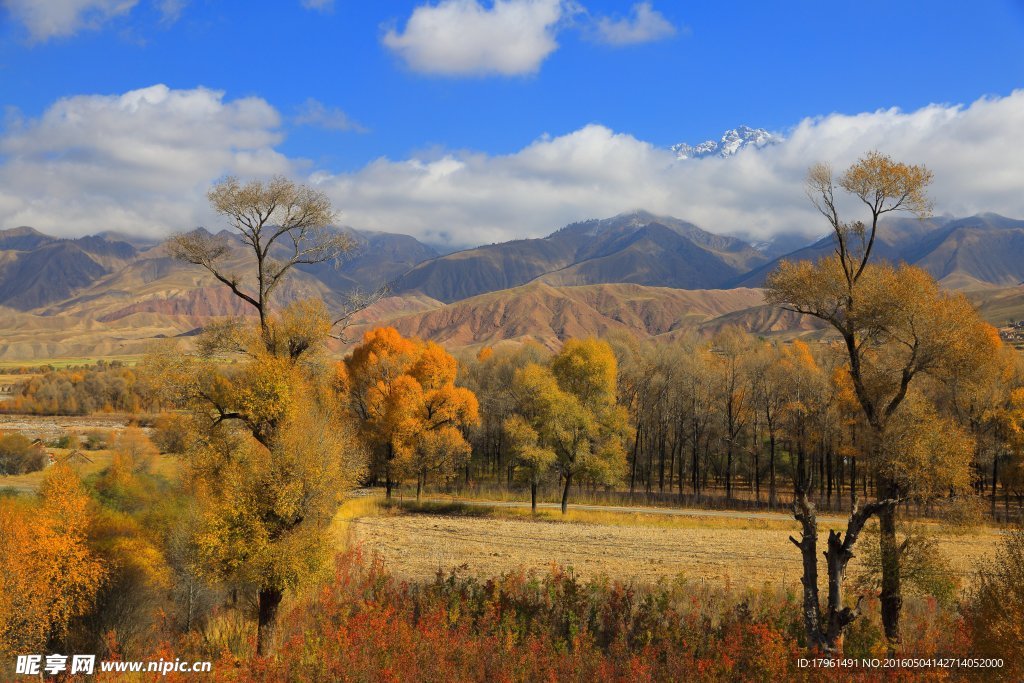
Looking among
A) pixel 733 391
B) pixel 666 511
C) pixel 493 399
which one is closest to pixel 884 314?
pixel 666 511

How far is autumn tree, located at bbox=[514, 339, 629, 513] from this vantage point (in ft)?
161

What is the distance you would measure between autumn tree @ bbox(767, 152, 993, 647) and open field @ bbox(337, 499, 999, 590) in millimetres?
7796

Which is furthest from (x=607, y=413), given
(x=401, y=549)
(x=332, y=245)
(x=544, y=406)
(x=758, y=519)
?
(x=332, y=245)

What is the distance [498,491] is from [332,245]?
48.0 metres

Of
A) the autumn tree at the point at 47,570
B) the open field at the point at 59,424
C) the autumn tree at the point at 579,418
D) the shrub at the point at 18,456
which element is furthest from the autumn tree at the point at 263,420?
the open field at the point at 59,424

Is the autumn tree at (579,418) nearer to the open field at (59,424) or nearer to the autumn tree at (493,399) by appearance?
the autumn tree at (493,399)

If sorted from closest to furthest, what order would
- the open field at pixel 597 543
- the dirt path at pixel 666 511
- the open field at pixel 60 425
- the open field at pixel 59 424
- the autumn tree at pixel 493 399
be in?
the open field at pixel 597 543 → the dirt path at pixel 666 511 → the autumn tree at pixel 493 399 → the open field at pixel 60 425 → the open field at pixel 59 424

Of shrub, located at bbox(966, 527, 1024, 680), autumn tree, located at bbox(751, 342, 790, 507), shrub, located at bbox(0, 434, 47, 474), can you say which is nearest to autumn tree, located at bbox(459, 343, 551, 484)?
autumn tree, located at bbox(751, 342, 790, 507)

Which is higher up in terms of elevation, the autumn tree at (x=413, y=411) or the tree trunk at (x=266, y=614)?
the autumn tree at (x=413, y=411)

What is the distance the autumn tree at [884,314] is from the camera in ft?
52.4

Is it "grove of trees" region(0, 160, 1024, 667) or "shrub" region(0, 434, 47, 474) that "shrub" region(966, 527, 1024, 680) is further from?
"shrub" region(0, 434, 47, 474)

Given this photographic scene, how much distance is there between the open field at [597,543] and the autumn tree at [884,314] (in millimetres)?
7796

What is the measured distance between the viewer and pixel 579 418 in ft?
162

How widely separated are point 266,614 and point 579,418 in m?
35.0
